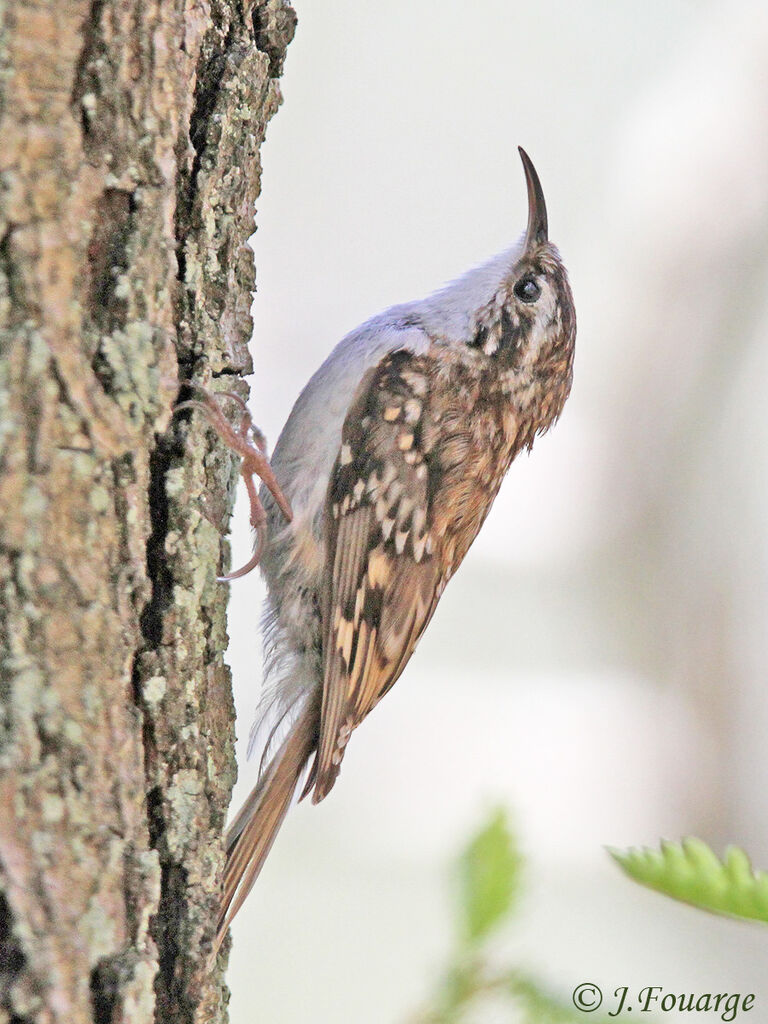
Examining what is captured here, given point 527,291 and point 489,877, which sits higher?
point 527,291

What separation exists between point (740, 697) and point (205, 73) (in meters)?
3.01

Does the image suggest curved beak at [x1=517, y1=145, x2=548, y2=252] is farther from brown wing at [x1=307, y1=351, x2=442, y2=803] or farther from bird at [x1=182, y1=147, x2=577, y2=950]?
brown wing at [x1=307, y1=351, x2=442, y2=803]

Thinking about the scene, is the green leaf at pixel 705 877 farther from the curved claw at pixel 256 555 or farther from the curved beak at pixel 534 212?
the curved beak at pixel 534 212

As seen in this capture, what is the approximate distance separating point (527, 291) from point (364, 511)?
0.65m

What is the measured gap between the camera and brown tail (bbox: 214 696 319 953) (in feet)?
5.35

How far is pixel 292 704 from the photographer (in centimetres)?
209

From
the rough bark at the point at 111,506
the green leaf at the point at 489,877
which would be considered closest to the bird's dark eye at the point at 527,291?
the rough bark at the point at 111,506

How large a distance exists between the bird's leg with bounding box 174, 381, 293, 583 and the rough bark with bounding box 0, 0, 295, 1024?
0.03 m

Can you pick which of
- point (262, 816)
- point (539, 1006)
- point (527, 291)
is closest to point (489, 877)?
point (539, 1006)

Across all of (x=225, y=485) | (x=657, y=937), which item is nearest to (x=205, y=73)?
(x=225, y=485)

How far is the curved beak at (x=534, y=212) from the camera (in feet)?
7.80

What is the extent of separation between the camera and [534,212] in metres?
2.39

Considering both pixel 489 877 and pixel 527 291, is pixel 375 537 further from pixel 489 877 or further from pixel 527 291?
pixel 489 877

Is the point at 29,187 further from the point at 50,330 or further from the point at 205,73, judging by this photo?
the point at 205,73
